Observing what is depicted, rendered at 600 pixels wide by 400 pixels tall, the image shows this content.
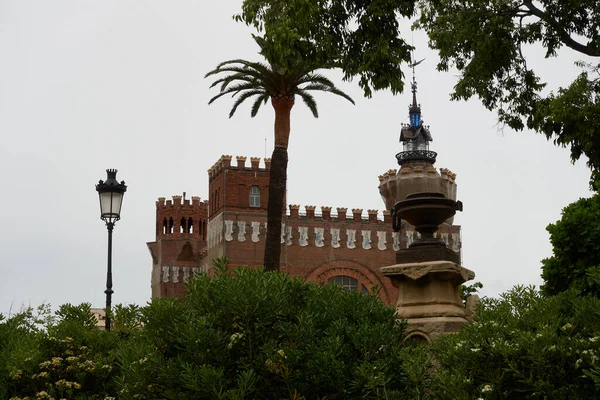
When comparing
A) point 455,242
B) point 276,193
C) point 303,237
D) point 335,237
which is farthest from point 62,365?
point 455,242

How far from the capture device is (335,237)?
46438mm

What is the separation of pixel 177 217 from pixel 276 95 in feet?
89.2

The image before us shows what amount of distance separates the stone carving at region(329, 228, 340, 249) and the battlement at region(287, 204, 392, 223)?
710mm

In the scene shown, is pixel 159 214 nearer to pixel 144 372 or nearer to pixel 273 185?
pixel 273 185

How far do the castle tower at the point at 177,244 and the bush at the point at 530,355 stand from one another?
134 ft

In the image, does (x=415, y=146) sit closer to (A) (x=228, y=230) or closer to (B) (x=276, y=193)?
(A) (x=228, y=230)

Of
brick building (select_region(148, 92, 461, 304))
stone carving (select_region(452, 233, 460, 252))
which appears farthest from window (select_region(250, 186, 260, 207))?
stone carving (select_region(452, 233, 460, 252))

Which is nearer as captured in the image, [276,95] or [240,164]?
[276,95]

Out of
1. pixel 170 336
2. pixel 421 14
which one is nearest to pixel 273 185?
pixel 421 14

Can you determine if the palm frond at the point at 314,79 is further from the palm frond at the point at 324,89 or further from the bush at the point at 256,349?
the bush at the point at 256,349

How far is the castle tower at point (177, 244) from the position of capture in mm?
49562

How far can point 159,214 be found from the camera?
170ft

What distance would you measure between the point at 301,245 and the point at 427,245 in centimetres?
3482

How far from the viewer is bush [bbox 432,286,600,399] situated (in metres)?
6.68
